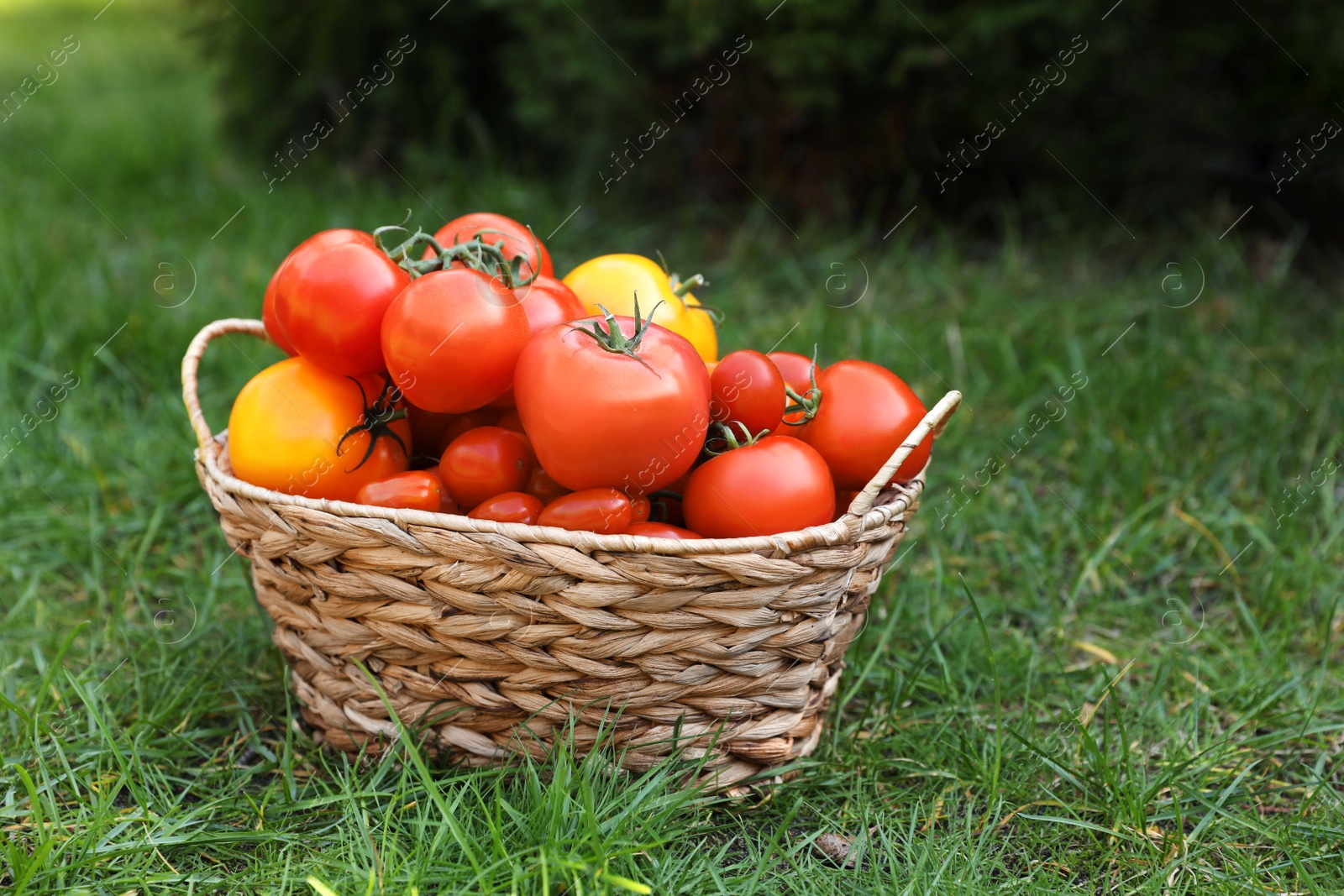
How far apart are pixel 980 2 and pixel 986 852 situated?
2.48 meters

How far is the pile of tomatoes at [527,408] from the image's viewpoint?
1.38 m

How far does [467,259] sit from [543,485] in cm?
33

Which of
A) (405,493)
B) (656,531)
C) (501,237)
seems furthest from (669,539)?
(501,237)

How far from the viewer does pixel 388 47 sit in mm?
3965

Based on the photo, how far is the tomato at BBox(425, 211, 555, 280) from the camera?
5.32 ft

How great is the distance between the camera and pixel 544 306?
1.54m

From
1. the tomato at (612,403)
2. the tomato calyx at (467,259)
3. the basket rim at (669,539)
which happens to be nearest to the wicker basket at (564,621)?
the basket rim at (669,539)

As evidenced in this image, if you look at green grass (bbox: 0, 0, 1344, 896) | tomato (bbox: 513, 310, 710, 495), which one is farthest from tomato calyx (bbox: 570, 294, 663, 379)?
green grass (bbox: 0, 0, 1344, 896)

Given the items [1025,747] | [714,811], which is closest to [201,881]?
[714,811]

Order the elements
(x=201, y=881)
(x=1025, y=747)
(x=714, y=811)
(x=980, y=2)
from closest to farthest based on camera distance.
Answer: (x=201, y=881), (x=714, y=811), (x=1025, y=747), (x=980, y=2)

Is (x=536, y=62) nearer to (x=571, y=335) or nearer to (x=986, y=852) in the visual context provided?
(x=571, y=335)

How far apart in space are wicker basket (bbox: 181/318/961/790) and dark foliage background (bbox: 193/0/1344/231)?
2.10m

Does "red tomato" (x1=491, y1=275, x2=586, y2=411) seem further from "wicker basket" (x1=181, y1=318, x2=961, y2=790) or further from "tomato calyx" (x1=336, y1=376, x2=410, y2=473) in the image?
"wicker basket" (x1=181, y1=318, x2=961, y2=790)

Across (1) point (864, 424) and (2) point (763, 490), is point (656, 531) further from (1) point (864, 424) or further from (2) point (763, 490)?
(1) point (864, 424)
